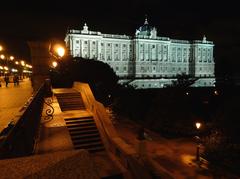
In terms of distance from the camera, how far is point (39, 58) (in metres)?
18.5

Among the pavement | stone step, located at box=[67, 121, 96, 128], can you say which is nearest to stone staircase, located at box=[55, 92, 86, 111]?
stone step, located at box=[67, 121, 96, 128]

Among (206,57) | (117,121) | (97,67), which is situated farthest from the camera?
(206,57)

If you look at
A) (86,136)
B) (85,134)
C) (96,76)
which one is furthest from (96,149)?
(96,76)

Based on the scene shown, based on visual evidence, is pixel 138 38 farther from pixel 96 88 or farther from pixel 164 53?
pixel 96 88

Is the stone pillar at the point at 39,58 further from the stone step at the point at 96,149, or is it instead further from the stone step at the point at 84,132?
the stone step at the point at 96,149

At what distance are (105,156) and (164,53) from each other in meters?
106

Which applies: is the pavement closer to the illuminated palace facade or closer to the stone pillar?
the stone pillar

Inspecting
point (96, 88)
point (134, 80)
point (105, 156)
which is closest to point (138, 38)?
point (134, 80)

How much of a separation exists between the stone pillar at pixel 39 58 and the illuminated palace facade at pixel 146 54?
68.1 m

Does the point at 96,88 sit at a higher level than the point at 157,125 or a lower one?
higher

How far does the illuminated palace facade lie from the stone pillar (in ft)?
224

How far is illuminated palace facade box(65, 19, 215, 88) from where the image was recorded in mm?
94938

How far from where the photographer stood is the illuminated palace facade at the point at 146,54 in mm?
94938

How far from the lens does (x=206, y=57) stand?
123 m
